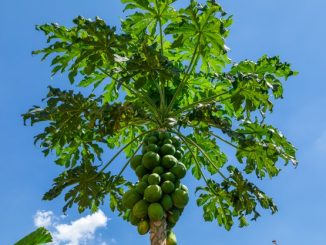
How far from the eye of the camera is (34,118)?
5820mm

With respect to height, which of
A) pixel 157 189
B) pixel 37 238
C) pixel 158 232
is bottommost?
pixel 37 238

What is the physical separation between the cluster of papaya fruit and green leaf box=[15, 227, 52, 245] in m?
1.82

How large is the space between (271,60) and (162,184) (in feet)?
7.70

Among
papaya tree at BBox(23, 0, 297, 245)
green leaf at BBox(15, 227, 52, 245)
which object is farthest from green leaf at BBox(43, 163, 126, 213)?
green leaf at BBox(15, 227, 52, 245)

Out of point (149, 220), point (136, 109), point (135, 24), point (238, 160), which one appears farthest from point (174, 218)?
point (135, 24)

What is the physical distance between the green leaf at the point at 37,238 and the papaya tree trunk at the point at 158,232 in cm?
180

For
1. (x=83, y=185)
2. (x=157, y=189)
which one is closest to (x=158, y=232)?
(x=157, y=189)

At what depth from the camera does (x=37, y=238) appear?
313 centimetres

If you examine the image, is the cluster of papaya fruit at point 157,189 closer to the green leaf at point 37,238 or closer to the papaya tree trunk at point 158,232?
the papaya tree trunk at point 158,232

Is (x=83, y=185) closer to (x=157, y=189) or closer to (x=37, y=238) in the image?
(x=157, y=189)

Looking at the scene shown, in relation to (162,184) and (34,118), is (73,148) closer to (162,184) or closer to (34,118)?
(34,118)

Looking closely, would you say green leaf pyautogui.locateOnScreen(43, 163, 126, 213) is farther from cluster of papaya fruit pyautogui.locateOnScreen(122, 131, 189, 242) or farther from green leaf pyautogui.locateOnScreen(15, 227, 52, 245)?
green leaf pyautogui.locateOnScreen(15, 227, 52, 245)

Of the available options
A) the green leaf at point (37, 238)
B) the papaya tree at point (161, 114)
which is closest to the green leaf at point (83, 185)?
the papaya tree at point (161, 114)

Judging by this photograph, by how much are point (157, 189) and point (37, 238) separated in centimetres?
204
